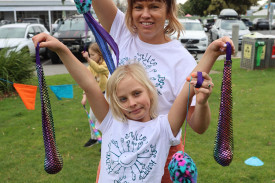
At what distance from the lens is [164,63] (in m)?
1.89

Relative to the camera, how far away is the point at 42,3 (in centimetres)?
3794

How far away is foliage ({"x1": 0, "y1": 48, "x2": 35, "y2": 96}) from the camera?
873 cm

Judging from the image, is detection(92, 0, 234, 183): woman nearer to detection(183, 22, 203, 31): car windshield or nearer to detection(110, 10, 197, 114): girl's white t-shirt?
detection(110, 10, 197, 114): girl's white t-shirt

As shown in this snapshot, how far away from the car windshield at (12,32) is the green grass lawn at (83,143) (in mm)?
6823

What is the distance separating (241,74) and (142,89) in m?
9.26

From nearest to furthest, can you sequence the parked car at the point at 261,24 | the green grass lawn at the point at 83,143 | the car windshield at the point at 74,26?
the green grass lawn at the point at 83,143 → the car windshield at the point at 74,26 → the parked car at the point at 261,24

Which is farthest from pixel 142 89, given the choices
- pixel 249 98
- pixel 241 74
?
pixel 241 74

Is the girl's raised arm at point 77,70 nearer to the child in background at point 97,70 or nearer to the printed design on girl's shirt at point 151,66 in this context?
the printed design on girl's shirt at point 151,66

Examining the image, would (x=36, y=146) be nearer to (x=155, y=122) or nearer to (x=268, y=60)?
(x=155, y=122)

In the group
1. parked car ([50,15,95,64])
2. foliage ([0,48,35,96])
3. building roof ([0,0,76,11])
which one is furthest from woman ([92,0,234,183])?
building roof ([0,0,76,11])

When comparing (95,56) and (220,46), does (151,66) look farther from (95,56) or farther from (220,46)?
(95,56)

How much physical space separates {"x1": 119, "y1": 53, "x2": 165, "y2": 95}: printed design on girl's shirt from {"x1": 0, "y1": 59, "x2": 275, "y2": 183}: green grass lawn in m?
2.53

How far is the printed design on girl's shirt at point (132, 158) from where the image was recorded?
1.70 metres

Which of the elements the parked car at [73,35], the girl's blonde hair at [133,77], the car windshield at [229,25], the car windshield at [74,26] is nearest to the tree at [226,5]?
the car windshield at [229,25]
